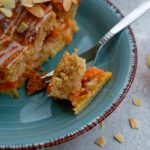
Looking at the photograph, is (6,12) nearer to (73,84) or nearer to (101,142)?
(73,84)

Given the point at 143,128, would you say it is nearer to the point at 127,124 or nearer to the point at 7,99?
the point at 127,124

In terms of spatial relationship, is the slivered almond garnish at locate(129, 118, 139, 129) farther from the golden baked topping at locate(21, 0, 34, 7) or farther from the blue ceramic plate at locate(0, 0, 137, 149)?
the golden baked topping at locate(21, 0, 34, 7)

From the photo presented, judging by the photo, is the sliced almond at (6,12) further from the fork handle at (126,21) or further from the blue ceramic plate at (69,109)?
the fork handle at (126,21)

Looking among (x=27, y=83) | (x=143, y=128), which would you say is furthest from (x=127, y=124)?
(x=27, y=83)

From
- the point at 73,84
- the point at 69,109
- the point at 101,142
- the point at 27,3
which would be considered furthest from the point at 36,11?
the point at 101,142

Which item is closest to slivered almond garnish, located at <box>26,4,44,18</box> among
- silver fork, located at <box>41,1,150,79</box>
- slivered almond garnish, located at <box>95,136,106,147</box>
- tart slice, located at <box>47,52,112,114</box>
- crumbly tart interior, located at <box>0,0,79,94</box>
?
crumbly tart interior, located at <box>0,0,79,94</box>

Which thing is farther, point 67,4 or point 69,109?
point 67,4
